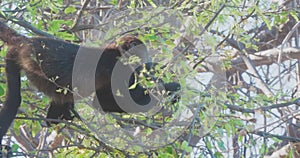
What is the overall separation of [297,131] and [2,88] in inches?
107

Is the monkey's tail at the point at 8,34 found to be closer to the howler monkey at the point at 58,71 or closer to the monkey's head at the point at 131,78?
the howler monkey at the point at 58,71

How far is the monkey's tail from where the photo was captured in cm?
297

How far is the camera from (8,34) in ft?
9.81

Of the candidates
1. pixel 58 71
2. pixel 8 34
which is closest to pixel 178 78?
pixel 58 71

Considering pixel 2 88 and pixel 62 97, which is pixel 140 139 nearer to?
pixel 62 97

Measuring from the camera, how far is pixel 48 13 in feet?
12.0

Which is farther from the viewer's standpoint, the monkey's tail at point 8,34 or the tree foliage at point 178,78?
the monkey's tail at point 8,34

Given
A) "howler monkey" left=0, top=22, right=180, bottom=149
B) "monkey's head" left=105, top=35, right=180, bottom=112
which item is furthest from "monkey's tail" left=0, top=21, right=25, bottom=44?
"monkey's head" left=105, top=35, right=180, bottom=112

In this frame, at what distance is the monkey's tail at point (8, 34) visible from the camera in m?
2.97

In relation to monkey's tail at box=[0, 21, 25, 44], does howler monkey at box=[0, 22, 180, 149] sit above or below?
below

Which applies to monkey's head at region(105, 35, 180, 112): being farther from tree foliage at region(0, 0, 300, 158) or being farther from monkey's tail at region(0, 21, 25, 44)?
monkey's tail at region(0, 21, 25, 44)

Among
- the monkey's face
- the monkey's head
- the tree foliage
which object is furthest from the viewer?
the monkey's face

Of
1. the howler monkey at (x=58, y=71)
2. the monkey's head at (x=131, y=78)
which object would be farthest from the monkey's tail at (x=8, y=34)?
the monkey's head at (x=131, y=78)

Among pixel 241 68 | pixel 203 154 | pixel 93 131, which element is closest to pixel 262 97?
pixel 203 154
